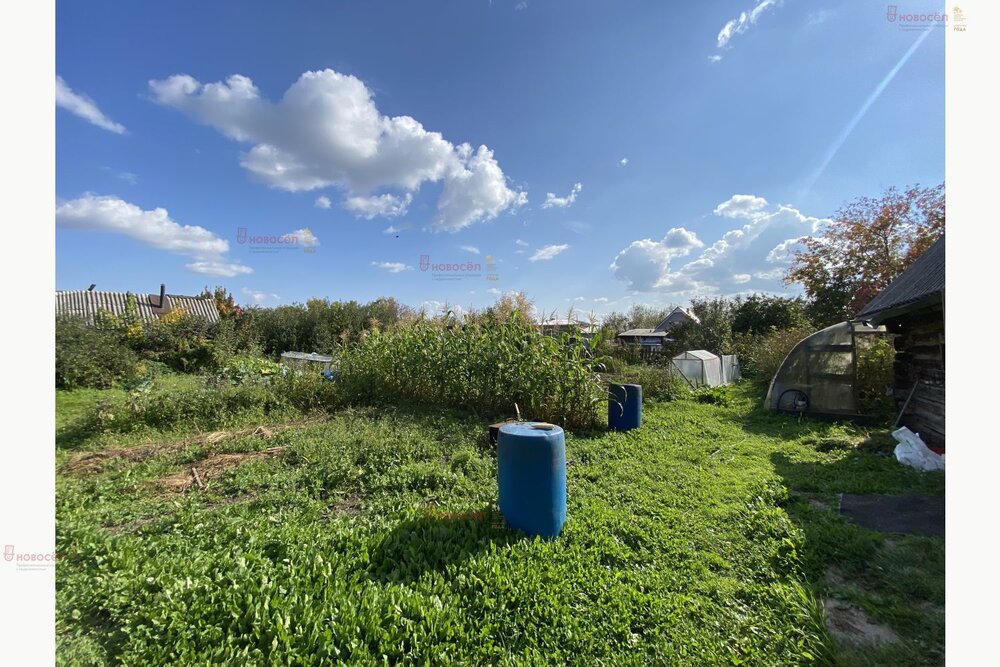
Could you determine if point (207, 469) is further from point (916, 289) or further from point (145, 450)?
point (916, 289)

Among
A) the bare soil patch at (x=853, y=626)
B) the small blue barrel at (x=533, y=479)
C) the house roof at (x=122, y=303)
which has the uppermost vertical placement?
the house roof at (x=122, y=303)

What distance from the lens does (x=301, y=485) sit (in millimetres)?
3803

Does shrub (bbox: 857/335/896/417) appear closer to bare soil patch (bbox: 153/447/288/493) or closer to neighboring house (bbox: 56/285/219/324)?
bare soil patch (bbox: 153/447/288/493)

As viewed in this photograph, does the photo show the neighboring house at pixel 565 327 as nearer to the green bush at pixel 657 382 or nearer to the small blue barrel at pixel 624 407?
the small blue barrel at pixel 624 407

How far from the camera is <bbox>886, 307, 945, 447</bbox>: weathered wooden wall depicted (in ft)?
18.1

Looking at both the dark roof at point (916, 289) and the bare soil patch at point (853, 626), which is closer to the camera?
the bare soil patch at point (853, 626)

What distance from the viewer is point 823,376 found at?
25.6ft

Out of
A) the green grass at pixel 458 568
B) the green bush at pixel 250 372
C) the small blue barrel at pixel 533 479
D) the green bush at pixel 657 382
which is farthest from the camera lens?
the green bush at pixel 657 382

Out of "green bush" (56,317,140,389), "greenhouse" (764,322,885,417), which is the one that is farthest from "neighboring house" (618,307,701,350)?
"green bush" (56,317,140,389)

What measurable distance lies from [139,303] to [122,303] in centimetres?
102

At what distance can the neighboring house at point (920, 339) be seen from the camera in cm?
523

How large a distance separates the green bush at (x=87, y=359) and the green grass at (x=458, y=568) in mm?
7428

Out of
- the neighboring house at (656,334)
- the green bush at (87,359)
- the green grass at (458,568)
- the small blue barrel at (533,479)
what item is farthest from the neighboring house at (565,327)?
the green bush at (87,359)

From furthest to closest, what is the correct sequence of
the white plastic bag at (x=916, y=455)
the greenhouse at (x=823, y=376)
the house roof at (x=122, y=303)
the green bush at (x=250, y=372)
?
the house roof at (x=122, y=303) → the green bush at (x=250, y=372) → the greenhouse at (x=823, y=376) → the white plastic bag at (x=916, y=455)
